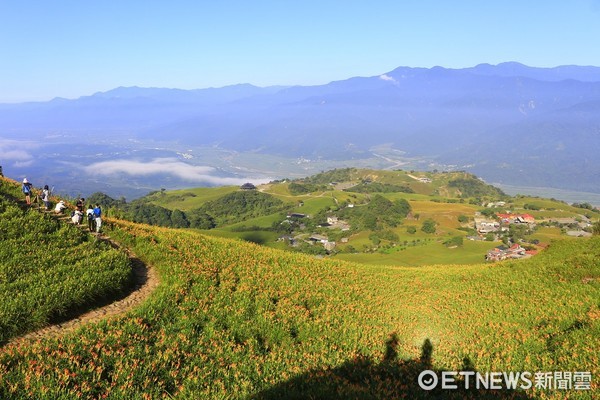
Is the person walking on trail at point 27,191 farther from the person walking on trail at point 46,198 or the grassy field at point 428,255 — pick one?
the grassy field at point 428,255

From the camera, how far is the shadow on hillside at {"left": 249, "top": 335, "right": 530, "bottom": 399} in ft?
26.9

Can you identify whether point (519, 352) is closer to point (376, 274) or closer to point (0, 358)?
point (376, 274)

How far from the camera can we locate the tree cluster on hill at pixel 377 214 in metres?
156

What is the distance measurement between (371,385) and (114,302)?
908 cm

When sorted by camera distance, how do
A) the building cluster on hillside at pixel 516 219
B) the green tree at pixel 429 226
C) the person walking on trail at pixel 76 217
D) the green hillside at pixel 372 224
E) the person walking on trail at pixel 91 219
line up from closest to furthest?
the person walking on trail at pixel 91 219, the person walking on trail at pixel 76 217, the green hillside at pixel 372 224, the green tree at pixel 429 226, the building cluster on hillside at pixel 516 219

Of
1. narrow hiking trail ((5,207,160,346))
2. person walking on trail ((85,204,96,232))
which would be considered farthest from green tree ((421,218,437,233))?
narrow hiking trail ((5,207,160,346))

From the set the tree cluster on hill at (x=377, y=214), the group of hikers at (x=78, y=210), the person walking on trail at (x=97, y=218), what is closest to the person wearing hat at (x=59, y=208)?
the group of hikers at (x=78, y=210)

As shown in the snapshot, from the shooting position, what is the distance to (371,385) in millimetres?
8945

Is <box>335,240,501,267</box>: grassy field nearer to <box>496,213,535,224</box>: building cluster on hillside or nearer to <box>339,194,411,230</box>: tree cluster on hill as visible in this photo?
<box>339,194,411,230</box>: tree cluster on hill

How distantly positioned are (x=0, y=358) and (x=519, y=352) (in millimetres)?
13588

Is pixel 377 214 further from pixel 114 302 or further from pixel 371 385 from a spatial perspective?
pixel 371 385

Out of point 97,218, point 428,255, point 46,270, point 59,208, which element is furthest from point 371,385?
point 428,255

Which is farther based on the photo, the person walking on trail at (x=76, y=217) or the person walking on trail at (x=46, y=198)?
the person walking on trail at (x=46, y=198)

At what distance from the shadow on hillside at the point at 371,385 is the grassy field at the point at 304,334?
41mm
